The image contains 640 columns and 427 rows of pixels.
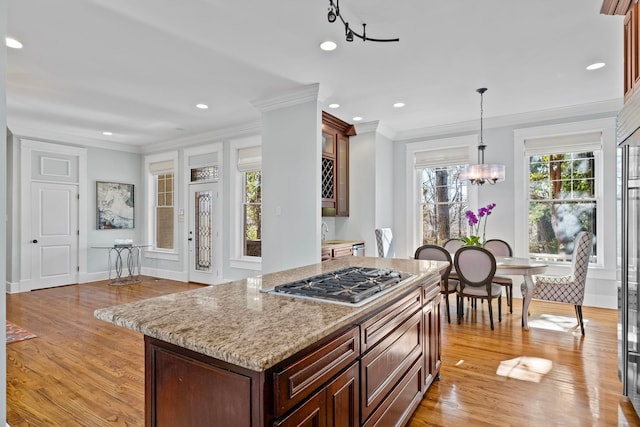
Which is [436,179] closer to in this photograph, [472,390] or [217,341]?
[472,390]

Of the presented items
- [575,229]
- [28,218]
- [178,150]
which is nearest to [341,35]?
[575,229]

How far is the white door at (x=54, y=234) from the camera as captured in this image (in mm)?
6035

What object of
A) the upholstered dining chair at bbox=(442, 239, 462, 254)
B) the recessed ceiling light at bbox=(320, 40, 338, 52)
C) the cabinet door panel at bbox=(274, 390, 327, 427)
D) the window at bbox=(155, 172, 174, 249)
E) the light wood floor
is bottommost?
the light wood floor

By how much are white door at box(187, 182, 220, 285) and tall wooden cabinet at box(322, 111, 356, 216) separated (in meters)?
2.25

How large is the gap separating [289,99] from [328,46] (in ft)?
4.30

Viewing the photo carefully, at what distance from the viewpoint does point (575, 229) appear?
4.98 meters

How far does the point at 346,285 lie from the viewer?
74.9 inches

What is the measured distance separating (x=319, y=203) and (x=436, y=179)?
270 cm

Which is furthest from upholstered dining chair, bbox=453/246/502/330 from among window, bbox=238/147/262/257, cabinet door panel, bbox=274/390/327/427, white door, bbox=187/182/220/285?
white door, bbox=187/182/220/285

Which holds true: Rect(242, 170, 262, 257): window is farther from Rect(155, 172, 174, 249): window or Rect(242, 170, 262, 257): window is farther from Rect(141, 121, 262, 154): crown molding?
Rect(155, 172, 174, 249): window

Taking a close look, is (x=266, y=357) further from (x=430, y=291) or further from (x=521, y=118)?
(x=521, y=118)

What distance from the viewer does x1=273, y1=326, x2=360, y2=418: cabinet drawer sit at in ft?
3.58

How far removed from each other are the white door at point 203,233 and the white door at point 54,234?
82.8 inches

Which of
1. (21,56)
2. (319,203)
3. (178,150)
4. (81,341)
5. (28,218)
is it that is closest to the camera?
(21,56)
